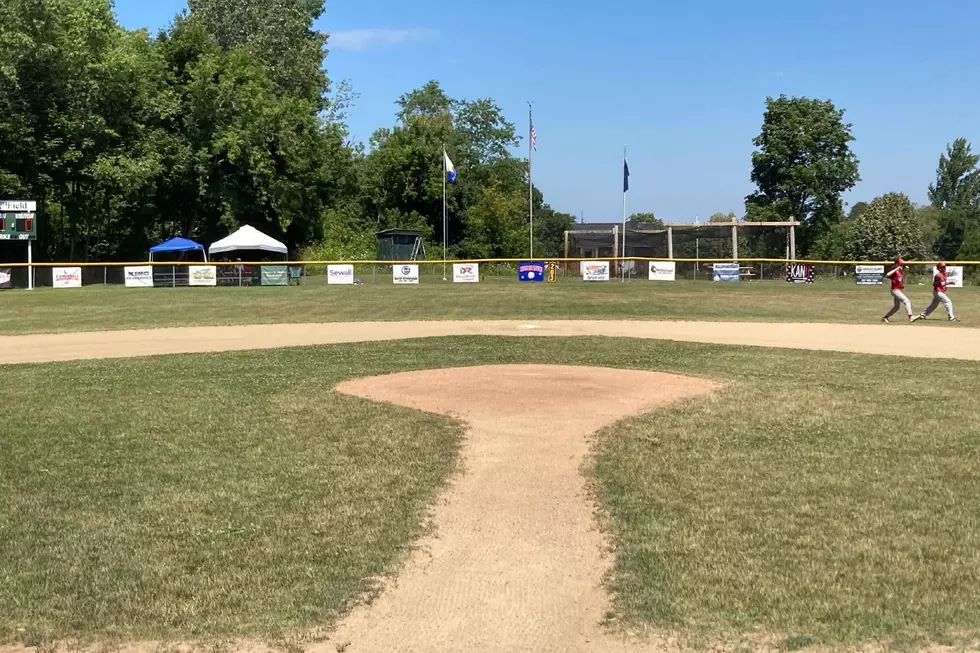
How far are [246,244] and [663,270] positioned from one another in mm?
23301

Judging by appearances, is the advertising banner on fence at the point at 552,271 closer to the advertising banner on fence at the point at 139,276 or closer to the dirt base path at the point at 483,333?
the dirt base path at the point at 483,333

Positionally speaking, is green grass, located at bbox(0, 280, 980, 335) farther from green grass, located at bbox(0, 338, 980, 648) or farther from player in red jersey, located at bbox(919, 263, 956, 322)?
green grass, located at bbox(0, 338, 980, 648)

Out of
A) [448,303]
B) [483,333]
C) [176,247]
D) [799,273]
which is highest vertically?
[176,247]

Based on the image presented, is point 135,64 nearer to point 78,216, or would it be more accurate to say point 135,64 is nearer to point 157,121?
point 157,121

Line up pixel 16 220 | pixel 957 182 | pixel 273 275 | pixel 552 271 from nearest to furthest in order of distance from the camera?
pixel 16 220
pixel 273 275
pixel 552 271
pixel 957 182

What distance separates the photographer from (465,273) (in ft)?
143

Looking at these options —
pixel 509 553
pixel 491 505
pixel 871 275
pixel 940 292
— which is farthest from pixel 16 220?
pixel 871 275

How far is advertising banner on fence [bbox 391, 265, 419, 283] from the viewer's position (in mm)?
42812

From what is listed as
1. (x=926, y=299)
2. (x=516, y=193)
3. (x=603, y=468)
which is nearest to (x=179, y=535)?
(x=603, y=468)

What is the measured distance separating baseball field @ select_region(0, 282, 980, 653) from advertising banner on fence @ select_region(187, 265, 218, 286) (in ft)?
89.8

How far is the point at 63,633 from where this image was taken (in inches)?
165

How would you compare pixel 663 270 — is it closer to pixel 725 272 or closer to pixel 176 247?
pixel 725 272

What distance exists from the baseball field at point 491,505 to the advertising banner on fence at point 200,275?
2738 centimetres

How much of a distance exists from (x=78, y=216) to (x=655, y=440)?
5156 centimetres
